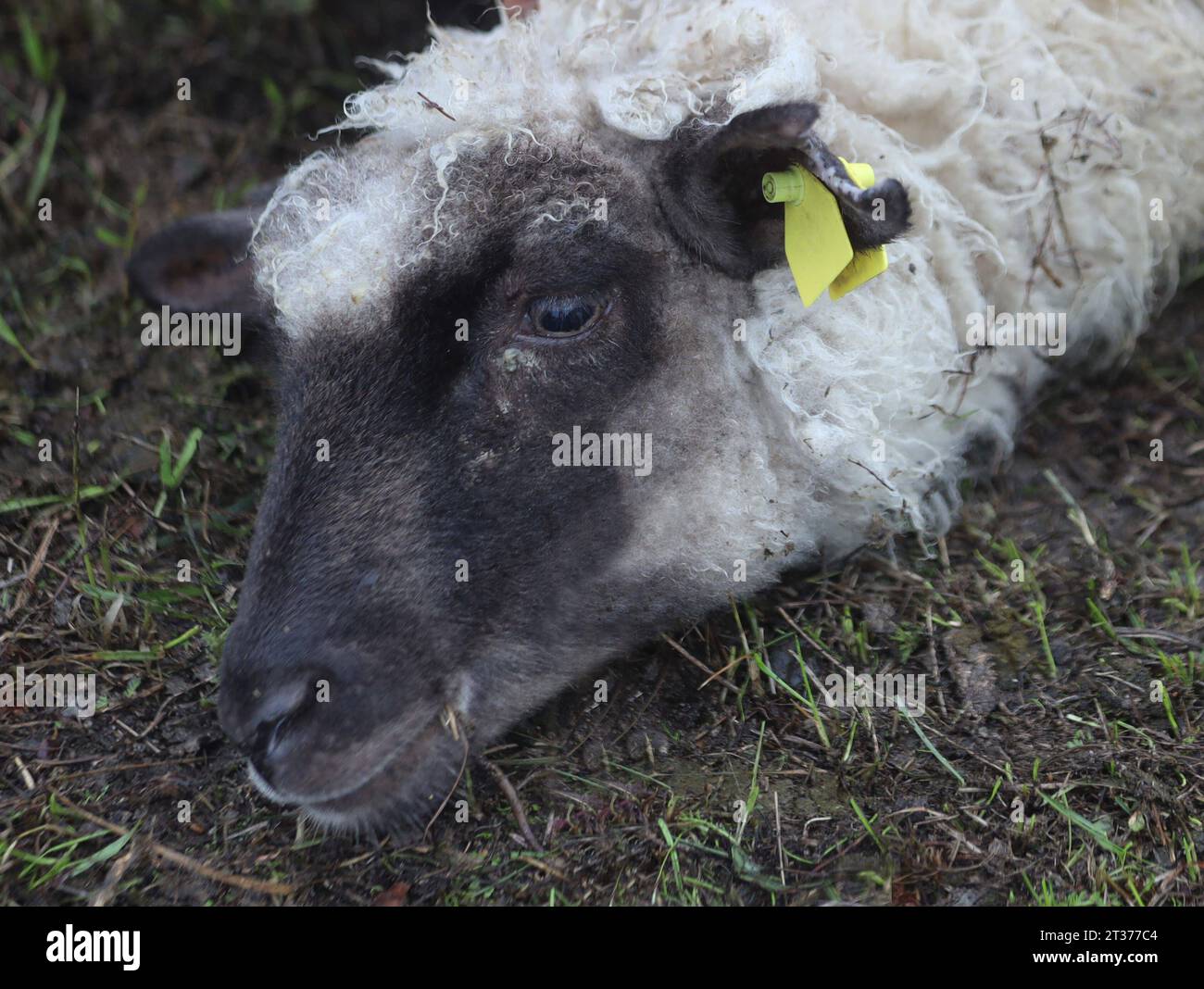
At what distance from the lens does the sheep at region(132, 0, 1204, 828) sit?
2.85 meters

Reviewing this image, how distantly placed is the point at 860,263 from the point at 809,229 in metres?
0.17

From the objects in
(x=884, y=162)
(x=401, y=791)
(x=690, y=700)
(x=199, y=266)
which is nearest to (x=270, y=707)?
(x=401, y=791)

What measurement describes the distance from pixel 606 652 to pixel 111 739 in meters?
1.40

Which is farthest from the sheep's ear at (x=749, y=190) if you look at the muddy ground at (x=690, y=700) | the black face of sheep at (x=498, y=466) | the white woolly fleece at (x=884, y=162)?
the muddy ground at (x=690, y=700)

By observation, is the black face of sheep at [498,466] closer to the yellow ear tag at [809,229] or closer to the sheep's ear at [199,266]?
the yellow ear tag at [809,229]

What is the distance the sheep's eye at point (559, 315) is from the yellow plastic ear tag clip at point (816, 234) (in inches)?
21.2

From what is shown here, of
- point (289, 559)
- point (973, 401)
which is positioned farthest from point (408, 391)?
point (973, 401)

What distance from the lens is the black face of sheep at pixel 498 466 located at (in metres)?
2.79

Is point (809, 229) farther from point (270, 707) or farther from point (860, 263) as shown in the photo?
point (270, 707)

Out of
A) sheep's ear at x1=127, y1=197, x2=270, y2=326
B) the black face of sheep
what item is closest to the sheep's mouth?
the black face of sheep

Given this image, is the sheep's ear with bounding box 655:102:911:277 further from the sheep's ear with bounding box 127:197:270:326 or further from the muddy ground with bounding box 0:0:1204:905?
the sheep's ear with bounding box 127:197:270:326

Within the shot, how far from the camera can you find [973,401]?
147 inches

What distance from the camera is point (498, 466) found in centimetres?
298

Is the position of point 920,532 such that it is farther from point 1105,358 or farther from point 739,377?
point 1105,358
